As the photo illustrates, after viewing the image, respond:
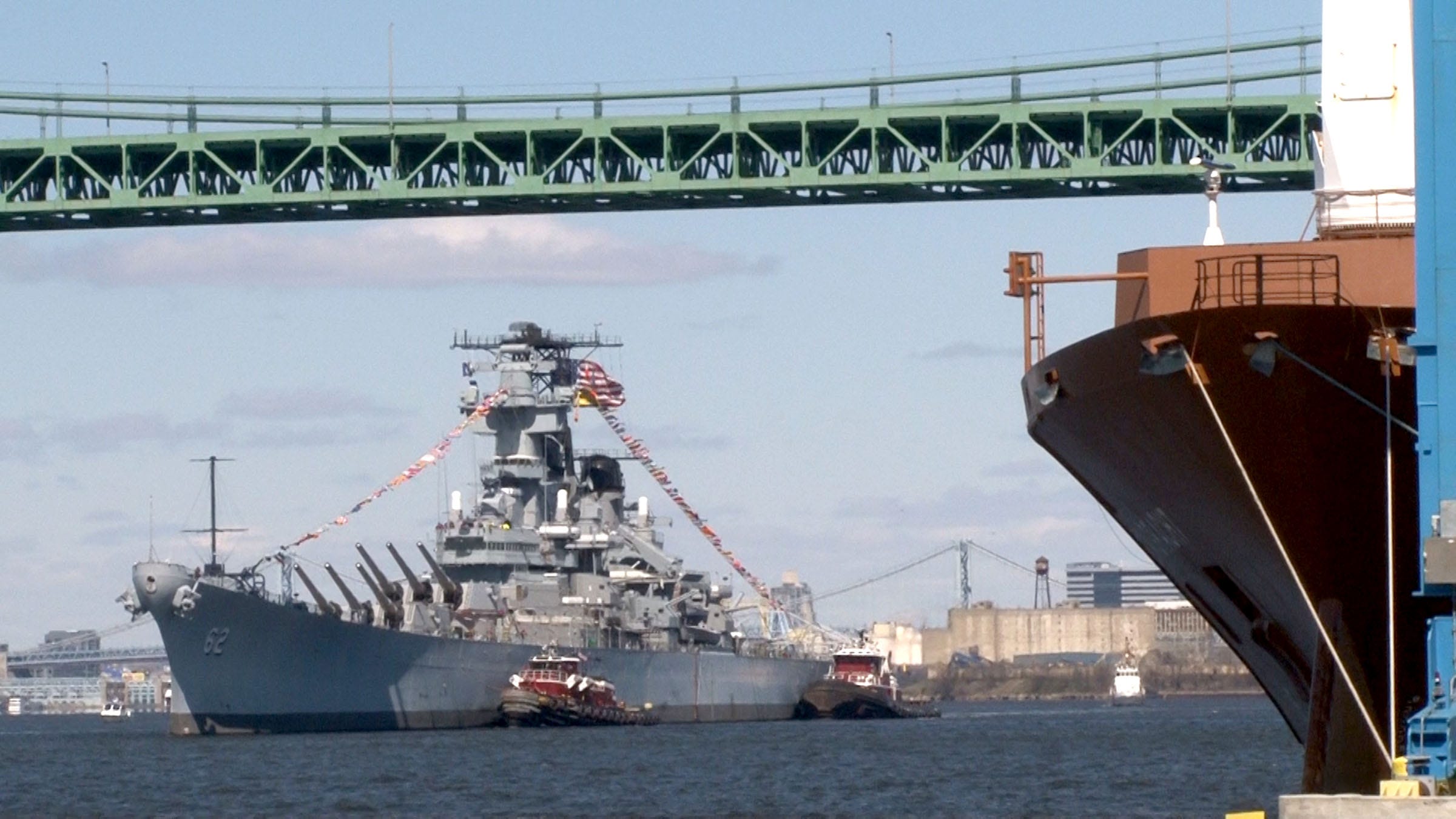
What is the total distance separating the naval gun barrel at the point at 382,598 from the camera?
223ft

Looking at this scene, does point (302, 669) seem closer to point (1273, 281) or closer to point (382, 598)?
point (382, 598)

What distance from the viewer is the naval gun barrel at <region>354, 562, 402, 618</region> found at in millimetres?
67938

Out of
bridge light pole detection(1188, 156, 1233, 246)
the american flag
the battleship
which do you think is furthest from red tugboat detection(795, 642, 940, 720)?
bridge light pole detection(1188, 156, 1233, 246)

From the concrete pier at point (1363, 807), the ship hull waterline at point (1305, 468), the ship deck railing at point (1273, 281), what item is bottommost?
the concrete pier at point (1363, 807)

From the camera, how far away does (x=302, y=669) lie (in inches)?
2527

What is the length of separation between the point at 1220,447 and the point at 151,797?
22.1 m

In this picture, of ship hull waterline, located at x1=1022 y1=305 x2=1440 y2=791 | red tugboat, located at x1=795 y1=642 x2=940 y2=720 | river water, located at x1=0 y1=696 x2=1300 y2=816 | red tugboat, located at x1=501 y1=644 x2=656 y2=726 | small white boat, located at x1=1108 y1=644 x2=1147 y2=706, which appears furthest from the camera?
small white boat, located at x1=1108 y1=644 x2=1147 y2=706

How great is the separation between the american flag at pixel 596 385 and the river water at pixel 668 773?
12740 millimetres

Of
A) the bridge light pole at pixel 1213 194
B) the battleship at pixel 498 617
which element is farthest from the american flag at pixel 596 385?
the bridge light pole at pixel 1213 194

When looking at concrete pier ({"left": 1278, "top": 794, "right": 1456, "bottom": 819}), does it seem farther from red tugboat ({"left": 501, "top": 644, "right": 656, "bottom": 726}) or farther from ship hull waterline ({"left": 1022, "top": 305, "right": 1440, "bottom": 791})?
red tugboat ({"left": 501, "top": 644, "right": 656, "bottom": 726})

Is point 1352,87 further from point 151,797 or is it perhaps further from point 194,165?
point 194,165

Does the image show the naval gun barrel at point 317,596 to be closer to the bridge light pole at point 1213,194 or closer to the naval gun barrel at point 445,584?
the naval gun barrel at point 445,584

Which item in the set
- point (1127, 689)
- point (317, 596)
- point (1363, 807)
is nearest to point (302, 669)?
point (317, 596)

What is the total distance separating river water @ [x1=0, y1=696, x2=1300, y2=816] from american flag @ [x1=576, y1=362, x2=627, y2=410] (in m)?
12.7
